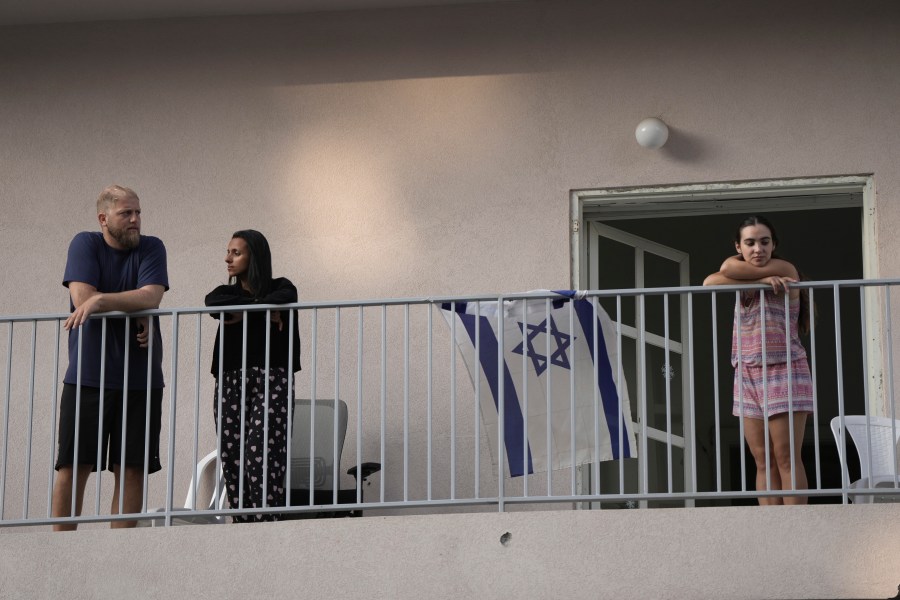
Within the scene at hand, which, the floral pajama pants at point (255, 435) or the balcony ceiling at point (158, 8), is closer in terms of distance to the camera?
the floral pajama pants at point (255, 435)

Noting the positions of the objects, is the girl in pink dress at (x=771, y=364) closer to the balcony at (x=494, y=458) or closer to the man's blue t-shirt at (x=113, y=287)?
the balcony at (x=494, y=458)

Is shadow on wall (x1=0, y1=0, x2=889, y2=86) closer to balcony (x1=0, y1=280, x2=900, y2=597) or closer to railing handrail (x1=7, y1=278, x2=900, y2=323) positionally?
balcony (x1=0, y1=280, x2=900, y2=597)

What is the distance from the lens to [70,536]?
5668 millimetres

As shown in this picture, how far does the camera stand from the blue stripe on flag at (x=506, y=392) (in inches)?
229

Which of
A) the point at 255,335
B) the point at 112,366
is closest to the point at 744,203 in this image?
the point at 255,335

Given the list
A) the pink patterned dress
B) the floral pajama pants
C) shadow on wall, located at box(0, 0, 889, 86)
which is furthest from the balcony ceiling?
the pink patterned dress

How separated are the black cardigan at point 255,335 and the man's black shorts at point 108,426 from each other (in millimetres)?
360

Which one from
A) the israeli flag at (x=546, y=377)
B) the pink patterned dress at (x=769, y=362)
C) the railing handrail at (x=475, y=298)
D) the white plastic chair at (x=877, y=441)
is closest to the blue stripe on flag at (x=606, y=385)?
the israeli flag at (x=546, y=377)

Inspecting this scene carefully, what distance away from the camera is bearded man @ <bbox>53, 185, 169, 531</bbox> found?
579 centimetres

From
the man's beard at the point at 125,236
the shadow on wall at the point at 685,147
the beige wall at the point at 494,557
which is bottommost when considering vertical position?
the beige wall at the point at 494,557

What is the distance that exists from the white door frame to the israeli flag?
1.60 m

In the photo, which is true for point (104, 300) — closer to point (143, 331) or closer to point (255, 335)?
point (143, 331)

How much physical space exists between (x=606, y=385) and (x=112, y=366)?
218 cm

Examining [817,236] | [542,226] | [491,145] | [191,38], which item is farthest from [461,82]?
[817,236]
